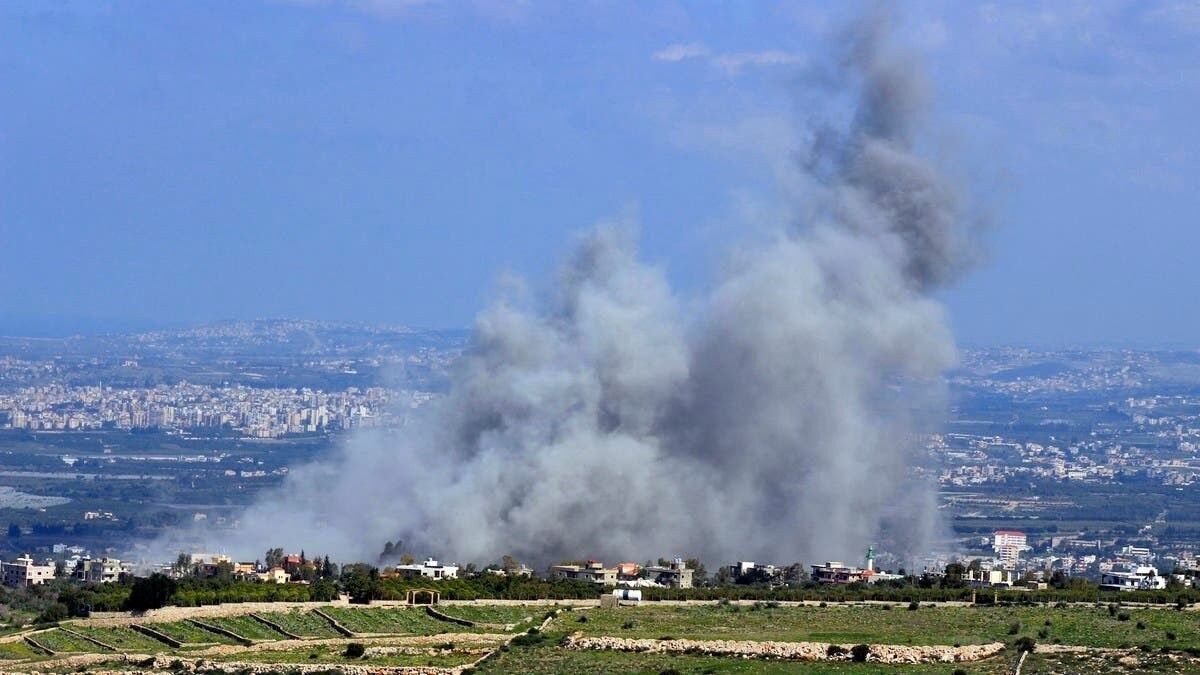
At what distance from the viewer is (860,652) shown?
1216 inches

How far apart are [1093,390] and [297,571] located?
96057 millimetres

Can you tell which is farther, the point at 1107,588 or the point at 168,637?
the point at 1107,588

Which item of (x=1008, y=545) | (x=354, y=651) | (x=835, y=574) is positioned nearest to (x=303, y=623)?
(x=354, y=651)

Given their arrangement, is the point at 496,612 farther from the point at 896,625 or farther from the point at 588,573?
the point at 588,573

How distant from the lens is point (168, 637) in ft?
115

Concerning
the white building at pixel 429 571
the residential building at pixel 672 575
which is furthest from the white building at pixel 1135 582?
the white building at pixel 429 571

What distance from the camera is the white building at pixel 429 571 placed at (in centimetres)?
4497

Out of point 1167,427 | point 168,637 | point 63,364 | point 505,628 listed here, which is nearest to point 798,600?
point 505,628

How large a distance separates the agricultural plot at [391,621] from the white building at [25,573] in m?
15.9

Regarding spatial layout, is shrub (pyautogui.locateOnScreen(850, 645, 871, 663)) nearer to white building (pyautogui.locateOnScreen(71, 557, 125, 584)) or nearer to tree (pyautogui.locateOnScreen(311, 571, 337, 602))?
tree (pyautogui.locateOnScreen(311, 571, 337, 602))

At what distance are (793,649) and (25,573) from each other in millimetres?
27144

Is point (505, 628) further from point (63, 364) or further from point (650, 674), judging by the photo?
point (63, 364)

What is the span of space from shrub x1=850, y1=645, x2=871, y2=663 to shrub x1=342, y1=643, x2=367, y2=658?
6.46 metres

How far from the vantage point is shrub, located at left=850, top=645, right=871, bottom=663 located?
3073cm
